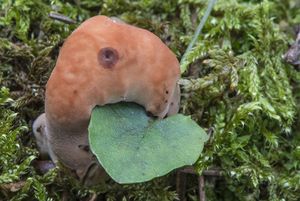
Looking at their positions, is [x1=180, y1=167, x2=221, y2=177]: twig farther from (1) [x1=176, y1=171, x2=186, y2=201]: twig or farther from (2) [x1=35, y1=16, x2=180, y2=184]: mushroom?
(2) [x1=35, y1=16, x2=180, y2=184]: mushroom

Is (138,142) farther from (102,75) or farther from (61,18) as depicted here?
(61,18)

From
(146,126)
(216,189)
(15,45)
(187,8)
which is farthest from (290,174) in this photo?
(15,45)

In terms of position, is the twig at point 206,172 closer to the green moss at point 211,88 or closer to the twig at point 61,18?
the green moss at point 211,88

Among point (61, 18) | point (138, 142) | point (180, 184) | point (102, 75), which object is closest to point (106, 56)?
point (102, 75)

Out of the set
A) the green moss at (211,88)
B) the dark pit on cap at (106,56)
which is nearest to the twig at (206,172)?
the green moss at (211,88)

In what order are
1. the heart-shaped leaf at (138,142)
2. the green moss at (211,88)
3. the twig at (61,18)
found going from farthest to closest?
the twig at (61,18) → the green moss at (211,88) → the heart-shaped leaf at (138,142)

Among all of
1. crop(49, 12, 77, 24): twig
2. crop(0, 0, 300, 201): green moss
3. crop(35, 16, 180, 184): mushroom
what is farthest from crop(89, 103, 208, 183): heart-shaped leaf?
crop(49, 12, 77, 24): twig
